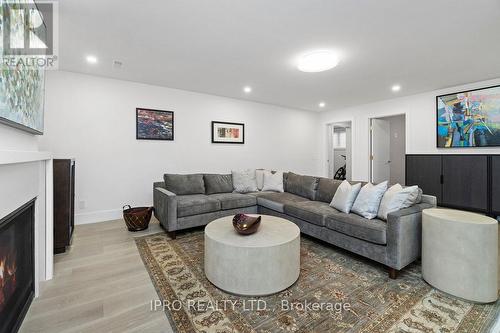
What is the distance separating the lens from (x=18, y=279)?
1486mm

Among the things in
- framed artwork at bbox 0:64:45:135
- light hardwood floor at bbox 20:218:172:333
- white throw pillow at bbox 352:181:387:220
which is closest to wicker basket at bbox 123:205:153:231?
light hardwood floor at bbox 20:218:172:333

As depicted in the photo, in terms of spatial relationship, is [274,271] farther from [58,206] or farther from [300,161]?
[300,161]

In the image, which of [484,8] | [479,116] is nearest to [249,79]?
[484,8]

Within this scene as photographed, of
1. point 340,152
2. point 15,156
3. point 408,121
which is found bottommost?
point 15,156

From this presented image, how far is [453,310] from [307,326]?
1.09m

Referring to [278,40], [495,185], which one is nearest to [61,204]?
[278,40]

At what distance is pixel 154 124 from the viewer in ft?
13.3

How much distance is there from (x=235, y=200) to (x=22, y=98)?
260cm

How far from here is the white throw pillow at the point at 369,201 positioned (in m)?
2.37

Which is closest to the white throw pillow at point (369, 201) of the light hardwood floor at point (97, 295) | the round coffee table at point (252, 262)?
the round coffee table at point (252, 262)

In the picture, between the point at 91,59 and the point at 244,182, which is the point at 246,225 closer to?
the point at 244,182

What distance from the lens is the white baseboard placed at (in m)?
3.50

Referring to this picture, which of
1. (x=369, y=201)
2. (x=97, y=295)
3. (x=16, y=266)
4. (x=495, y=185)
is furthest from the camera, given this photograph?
(x=495, y=185)

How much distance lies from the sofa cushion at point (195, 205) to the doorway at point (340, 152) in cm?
423
